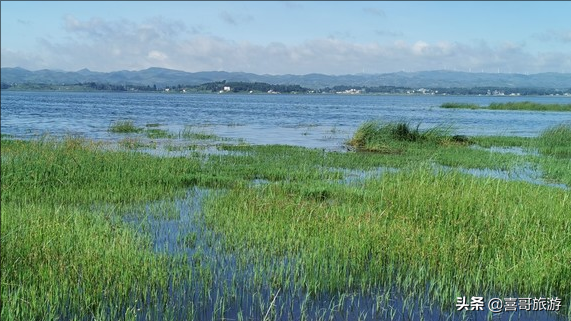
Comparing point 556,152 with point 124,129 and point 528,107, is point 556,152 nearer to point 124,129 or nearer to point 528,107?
point 124,129

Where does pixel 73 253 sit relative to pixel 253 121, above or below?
above

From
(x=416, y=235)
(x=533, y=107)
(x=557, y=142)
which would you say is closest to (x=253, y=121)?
(x=557, y=142)

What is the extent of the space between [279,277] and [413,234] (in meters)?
2.87

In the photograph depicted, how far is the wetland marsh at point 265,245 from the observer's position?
7195 mm

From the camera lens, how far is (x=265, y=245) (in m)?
9.58

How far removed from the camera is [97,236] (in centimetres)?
876

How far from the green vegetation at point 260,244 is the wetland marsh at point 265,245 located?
32mm

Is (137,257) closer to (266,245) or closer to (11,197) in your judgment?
(266,245)

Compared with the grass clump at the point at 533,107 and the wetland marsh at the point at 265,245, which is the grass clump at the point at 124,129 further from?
the grass clump at the point at 533,107

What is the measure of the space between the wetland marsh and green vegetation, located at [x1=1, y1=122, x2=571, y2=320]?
0.03m

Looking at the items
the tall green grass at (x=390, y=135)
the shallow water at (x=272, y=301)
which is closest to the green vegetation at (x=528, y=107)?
the tall green grass at (x=390, y=135)

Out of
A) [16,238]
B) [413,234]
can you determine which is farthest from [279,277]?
[16,238]

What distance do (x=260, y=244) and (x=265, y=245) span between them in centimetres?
16

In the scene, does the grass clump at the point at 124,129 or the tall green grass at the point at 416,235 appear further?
the grass clump at the point at 124,129
